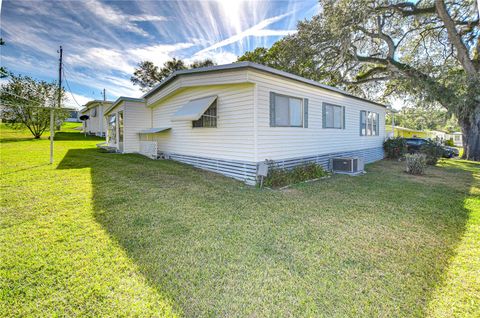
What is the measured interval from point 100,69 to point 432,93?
663 inches

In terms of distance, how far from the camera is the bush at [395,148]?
1421cm

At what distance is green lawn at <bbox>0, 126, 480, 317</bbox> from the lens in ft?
7.25

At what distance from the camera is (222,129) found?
771 cm

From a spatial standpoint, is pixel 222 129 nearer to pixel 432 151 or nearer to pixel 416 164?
pixel 416 164

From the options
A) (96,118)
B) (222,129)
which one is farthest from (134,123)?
(96,118)

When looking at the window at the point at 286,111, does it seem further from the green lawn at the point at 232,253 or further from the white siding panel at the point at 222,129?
the green lawn at the point at 232,253

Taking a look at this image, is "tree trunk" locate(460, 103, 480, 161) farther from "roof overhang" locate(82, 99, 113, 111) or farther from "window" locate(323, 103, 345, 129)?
"roof overhang" locate(82, 99, 113, 111)

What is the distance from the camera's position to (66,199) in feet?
16.0

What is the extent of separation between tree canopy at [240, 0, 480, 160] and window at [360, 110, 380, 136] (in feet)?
7.85

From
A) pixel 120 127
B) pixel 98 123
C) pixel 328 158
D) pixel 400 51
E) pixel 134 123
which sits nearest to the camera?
pixel 328 158

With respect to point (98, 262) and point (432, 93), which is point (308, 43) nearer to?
point (432, 93)

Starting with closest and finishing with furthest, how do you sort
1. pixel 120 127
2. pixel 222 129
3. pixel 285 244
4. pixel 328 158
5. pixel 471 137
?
pixel 285 244 → pixel 222 129 → pixel 328 158 → pixel 120 127 → pixel 471 137

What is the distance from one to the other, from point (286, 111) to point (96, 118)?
24673 millimetres

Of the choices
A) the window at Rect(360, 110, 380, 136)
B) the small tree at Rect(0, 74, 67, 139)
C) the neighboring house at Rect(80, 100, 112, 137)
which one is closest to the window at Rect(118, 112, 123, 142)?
the small tree at Rect(0, 74, 67, 139)
